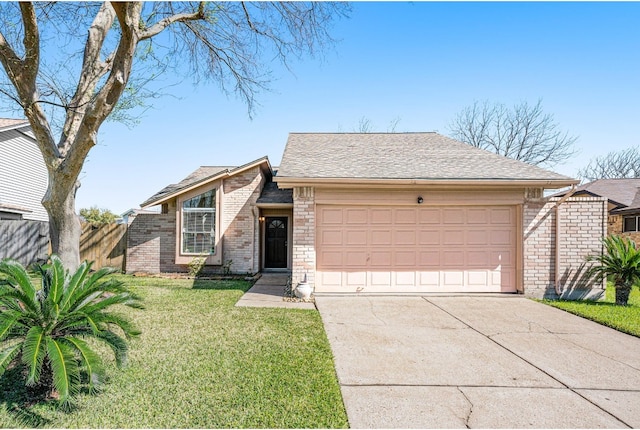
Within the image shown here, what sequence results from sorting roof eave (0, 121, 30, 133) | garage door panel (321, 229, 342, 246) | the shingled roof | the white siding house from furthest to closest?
the white siding house, roof eave (0, 121, 30, 133), garage door panel (321, 229, 342, 246), the shingled roof

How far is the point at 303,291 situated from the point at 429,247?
3394 millimetres

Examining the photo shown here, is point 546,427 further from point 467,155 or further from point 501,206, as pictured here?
point 467,155

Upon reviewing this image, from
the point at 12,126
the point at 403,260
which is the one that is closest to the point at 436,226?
the point at 403,260

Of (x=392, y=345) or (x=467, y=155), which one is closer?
(x=392, y=345)

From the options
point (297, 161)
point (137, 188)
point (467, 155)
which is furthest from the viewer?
point (137, 188)

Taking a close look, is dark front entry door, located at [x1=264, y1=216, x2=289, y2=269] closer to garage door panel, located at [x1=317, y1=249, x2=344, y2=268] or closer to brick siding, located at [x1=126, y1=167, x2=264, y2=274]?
brick siding, located at [x1=126, y1=167, x2=264, y2=274]

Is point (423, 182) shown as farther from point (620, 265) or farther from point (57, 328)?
point (57, 328)

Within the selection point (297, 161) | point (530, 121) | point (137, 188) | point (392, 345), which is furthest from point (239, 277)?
point (530, 121)

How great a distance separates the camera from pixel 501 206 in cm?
834

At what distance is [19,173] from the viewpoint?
15211 millimetres

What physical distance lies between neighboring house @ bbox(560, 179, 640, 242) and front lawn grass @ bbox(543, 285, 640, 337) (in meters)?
11.5

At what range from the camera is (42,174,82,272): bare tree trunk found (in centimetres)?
593

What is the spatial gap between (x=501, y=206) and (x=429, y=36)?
469 centimetres

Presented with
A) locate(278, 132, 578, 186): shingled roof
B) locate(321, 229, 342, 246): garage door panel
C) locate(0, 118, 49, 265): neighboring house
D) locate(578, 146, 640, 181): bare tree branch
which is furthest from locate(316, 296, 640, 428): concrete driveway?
locate(578, 146, 640, 181): bare tree branch
